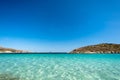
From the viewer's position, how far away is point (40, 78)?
12969mm

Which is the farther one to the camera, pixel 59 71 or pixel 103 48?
pixel 103 48

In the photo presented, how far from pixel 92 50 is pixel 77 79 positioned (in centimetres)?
16859

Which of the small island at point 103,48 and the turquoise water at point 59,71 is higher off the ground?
the small island at point 103,48

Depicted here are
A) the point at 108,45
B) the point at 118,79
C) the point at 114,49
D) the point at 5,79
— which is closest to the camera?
the point at 5,79

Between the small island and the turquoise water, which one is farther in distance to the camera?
the small island

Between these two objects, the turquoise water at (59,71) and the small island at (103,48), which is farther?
the small island at (103,48)

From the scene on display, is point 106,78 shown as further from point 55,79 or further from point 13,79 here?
point 13,79

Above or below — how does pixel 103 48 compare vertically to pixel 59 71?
above

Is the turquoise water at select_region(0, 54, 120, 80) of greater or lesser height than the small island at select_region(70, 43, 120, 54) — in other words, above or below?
below

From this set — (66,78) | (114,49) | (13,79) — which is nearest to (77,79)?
(66,78)

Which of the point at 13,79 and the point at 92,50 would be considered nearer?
the point at 13,79

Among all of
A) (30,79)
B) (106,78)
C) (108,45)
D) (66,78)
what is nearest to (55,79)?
(66,78)

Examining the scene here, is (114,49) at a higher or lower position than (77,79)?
higher

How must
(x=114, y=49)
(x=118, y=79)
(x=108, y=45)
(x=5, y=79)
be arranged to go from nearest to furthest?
1. (x=5, y=79)
2. (x=118, y=79)
3. (x=114, y=49)
4. (x=108, y=45)
